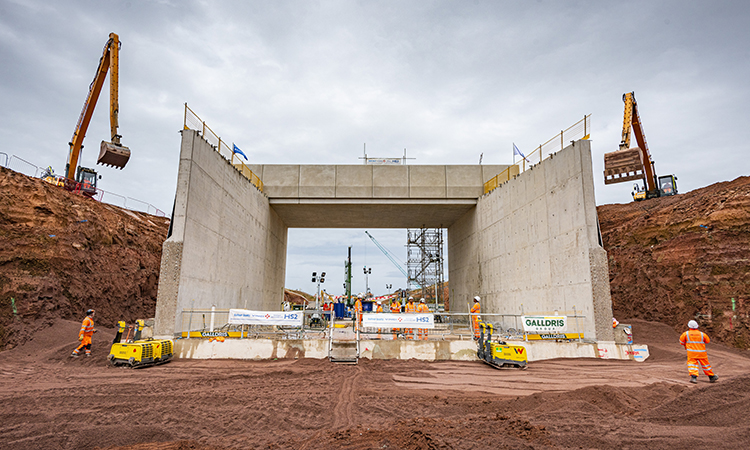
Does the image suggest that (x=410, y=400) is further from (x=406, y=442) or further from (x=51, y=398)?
(x=51, y=398)

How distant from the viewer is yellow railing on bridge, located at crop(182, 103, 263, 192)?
15.4 meters

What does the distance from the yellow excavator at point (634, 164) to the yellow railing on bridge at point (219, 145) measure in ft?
71.6

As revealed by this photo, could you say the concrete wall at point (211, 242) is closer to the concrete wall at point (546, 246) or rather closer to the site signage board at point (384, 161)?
the site signage board at point (384, 161)

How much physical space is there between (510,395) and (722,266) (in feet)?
53.3

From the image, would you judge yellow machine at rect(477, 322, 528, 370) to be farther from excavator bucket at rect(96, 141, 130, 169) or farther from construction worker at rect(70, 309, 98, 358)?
excavator bucket at rect(96, 141, 130, 169)

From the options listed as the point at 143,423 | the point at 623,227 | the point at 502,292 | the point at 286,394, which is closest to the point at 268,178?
the point at 502,292

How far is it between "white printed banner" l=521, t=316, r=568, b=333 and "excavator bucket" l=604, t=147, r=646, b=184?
15104 millimetres

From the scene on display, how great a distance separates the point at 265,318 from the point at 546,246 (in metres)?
11.3

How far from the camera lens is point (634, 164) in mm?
24438

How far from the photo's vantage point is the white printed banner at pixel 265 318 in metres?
14.1

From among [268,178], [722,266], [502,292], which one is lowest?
[502,292]

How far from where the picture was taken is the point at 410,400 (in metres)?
8.14

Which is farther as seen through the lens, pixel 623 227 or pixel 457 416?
pixel 623 227

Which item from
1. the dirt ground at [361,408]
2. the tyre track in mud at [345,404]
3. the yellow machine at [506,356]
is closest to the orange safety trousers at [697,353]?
the dirt ground at [361,408]
